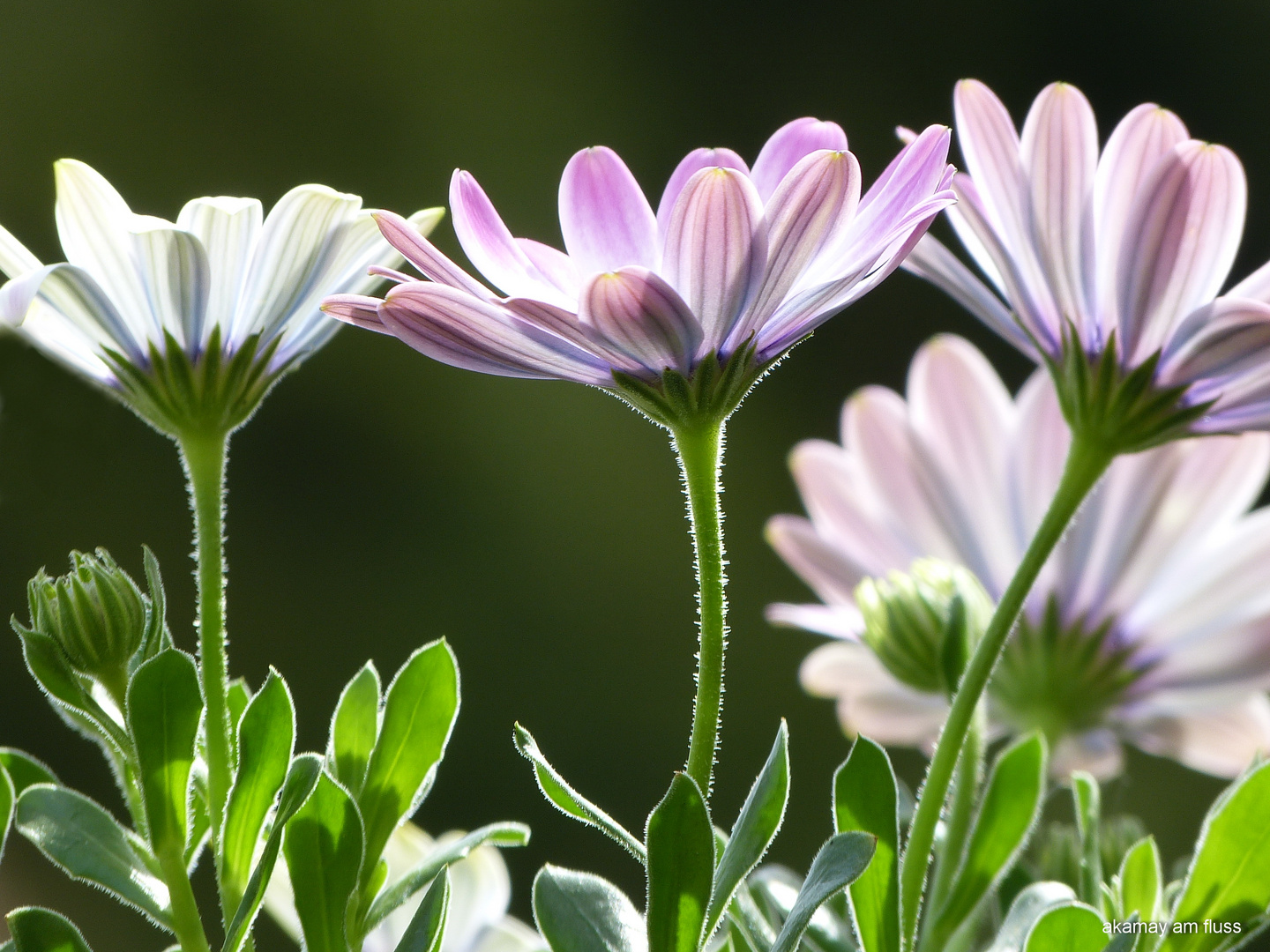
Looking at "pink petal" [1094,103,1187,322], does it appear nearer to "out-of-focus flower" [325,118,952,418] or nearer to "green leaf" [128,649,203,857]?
"out-of-focus flower" [325,118,952,418]

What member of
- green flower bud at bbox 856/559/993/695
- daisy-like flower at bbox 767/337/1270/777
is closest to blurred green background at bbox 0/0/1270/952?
daisy-like flower at bbox 767/337/1270/777

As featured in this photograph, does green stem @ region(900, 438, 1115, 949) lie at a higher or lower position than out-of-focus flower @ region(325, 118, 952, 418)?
lower

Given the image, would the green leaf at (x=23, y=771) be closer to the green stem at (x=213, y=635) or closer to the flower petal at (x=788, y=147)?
the green stem at (x=213, y=635)

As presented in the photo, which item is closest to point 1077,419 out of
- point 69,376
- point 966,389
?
point 966,389

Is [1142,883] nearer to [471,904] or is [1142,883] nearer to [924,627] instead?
[924,627]

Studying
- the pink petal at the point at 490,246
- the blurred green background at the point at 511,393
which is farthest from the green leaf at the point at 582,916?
the blurred green background at the point at 511,393

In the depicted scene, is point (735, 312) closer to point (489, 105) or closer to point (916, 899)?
point (916, 899)
